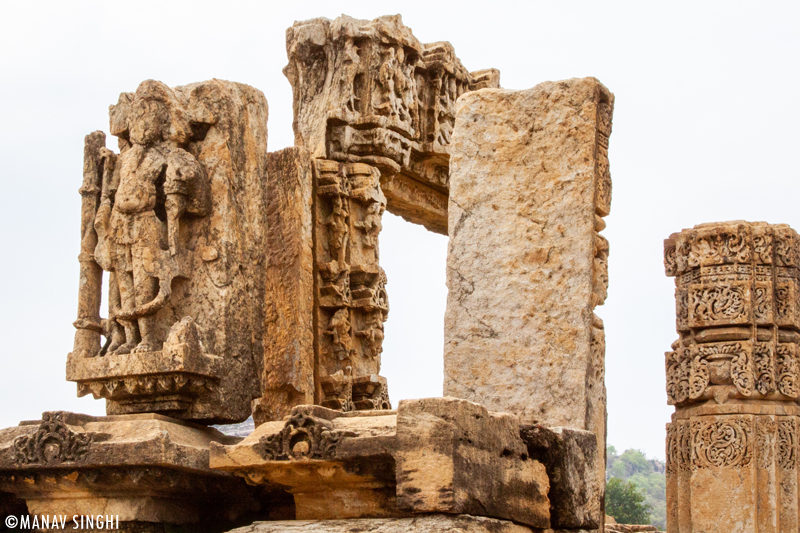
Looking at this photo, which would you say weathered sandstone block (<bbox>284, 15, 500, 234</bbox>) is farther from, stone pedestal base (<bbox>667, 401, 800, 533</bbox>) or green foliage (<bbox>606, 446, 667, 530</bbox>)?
green foliage (<bbox>606, 446, 667, 530</bbox>)

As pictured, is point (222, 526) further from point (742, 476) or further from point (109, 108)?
point (742, 476)

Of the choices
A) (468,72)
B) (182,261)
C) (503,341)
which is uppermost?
(468,72)

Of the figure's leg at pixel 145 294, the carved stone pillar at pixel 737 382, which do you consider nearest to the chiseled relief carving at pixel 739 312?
the carved stone pillar at pixel 737 382

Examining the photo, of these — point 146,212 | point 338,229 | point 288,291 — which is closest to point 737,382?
point 338,229

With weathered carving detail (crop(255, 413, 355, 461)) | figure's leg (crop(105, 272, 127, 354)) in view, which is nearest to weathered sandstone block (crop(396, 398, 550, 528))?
weathered carving detail (crop(255, 413, 355, 461))

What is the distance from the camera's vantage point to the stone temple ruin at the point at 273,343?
16.3ft

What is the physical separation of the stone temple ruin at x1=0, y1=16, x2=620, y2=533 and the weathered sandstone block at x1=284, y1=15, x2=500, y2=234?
4.48 feet

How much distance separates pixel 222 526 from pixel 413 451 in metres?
1.80

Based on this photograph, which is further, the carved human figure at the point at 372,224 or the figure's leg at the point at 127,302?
the carved human figure at the point at 372,224

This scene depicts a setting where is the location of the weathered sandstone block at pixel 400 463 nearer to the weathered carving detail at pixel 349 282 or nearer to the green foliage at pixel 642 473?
the weathered carving detail at pixel 349 282

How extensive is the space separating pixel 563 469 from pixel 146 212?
8.28 ft

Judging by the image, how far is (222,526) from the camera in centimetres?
604

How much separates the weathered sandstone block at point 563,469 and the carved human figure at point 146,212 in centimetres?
204

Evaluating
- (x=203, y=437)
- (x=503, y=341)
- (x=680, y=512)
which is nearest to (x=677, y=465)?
(x=680, y=512)
